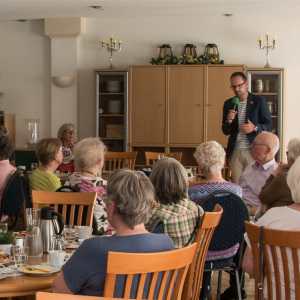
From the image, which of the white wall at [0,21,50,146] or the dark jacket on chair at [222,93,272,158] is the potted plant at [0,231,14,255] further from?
the white wall at [0,21,50,146]

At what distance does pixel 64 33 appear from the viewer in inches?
373

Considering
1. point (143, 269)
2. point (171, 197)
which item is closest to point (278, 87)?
point (171, 197)

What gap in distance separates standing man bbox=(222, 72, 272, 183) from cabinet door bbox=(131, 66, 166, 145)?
Answer: 2.30 meters

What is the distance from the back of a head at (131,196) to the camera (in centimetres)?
239

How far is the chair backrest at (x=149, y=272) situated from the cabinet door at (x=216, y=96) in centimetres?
681

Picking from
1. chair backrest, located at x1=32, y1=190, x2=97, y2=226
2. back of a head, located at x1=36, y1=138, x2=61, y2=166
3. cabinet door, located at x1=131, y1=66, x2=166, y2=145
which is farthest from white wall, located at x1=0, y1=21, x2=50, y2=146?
chair backrest, located at x1=32, y1=190, x2=97, y2=226

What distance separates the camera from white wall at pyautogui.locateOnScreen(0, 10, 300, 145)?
9172 millimetres

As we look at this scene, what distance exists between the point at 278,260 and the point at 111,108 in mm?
6964

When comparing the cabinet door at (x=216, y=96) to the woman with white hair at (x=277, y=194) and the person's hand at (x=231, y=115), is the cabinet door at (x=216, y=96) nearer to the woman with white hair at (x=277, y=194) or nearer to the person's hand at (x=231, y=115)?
the person's hand at (x=231, y=115)

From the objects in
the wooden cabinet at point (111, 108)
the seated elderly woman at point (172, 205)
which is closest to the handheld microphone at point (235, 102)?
the wooden cabinet at point (111, 108)

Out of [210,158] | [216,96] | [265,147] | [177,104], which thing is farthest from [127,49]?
[210,158]

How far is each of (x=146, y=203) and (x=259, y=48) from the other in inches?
281

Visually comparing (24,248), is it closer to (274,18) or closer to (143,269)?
(143,269)

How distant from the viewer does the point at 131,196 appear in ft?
7.88
